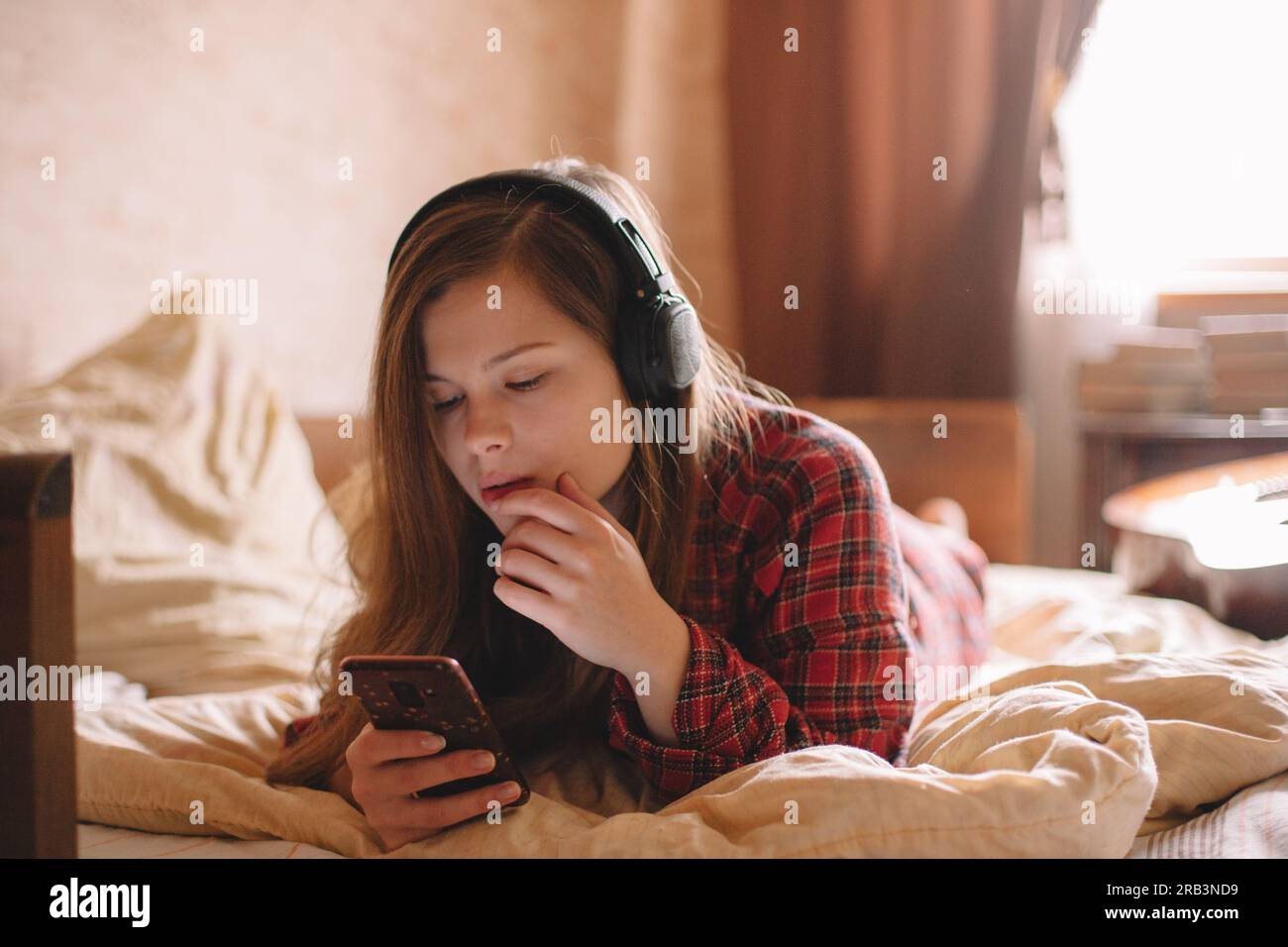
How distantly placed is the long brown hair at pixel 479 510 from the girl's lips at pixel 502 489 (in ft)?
0.29

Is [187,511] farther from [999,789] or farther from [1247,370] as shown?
[1247,370]

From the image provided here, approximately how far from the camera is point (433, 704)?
2.08 feet

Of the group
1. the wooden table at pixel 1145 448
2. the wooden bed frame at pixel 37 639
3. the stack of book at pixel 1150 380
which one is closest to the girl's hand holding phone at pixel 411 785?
the wooden bed frame at pixel 37 639

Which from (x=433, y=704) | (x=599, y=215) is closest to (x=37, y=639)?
(x=433, y=704)

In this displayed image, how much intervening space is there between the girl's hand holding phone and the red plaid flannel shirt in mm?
125

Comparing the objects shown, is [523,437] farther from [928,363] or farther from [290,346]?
[928,363]

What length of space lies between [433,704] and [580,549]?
0.13m

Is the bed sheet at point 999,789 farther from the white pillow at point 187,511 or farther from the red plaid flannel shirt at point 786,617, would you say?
the white pillow at point 187,511

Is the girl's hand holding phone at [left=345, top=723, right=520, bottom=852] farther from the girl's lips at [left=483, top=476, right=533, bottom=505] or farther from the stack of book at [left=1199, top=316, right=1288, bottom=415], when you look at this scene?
the stack of book at [left=1199, top=316, right=1288, bottom=415]

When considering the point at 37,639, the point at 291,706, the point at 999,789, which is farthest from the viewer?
the point at 291,706

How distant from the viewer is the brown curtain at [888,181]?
78.9 inches

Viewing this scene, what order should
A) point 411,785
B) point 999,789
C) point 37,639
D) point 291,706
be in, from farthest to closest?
point 291,706 < point 411,785 < point 999,789 < point 37,639

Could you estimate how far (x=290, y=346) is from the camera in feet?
5.63
